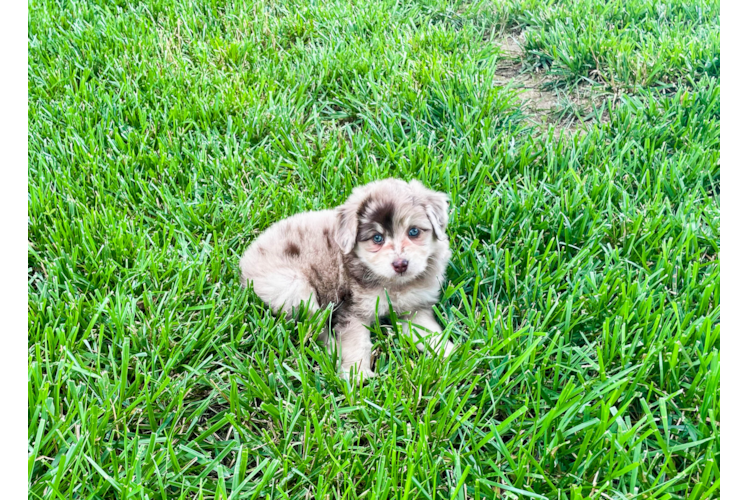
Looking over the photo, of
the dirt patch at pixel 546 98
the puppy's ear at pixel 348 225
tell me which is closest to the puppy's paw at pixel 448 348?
the puppy's ear at pixel 348 225

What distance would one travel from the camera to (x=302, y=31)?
5527 millimetres

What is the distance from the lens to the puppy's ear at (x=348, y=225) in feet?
9.42

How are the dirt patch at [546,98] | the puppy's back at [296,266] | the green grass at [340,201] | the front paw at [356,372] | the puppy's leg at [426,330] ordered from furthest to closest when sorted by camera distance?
the dirt patch at [546,98] → the puppy's back at [296,266] → the puppy's leg at [426,330] → the front paw at [356,372] → the green grass at [340,201]

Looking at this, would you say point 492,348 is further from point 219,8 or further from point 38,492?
point 219,8

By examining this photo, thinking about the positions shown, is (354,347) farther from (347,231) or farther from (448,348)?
(347,231)

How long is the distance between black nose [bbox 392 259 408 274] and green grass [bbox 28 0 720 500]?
359mm

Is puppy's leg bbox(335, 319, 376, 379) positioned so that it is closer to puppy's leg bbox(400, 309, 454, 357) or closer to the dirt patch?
puppy's leg bbox(400, 309, 454, 357)

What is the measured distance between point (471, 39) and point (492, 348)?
3.82 m

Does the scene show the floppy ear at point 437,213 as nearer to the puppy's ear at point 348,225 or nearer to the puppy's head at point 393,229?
the puppy's head at point 393,229

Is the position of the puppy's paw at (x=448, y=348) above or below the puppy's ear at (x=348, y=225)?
below

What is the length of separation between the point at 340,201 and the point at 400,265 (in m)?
1.10

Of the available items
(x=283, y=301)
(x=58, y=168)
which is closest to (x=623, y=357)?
(x=283, y=301)

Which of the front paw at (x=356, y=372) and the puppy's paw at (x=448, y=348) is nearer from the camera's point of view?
the front paw at (x=356, y=372)

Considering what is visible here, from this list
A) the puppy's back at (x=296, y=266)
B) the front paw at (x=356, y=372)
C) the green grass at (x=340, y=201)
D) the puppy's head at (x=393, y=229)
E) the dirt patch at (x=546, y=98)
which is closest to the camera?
the green grass at (x=340, y=201)
